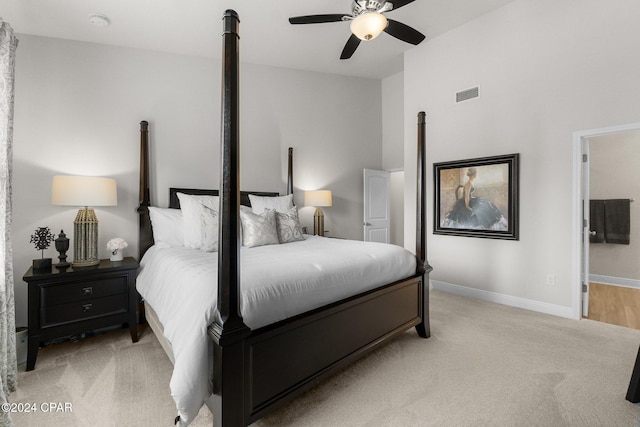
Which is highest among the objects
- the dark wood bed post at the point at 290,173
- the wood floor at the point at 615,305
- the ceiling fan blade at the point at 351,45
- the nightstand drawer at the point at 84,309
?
the ceiling fan blade at the point at 351,45

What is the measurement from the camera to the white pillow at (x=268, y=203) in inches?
146

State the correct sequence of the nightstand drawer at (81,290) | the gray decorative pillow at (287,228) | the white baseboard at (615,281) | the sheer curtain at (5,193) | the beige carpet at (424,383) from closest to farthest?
the beige carpet at (424,383)
the sheer curtain at (5,193)
the nightstand drawer at (81,290)
the gray decorative pillow at (287,228)
the white baseboard at (615,281)

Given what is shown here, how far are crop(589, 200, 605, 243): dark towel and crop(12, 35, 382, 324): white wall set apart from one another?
403 centimetres

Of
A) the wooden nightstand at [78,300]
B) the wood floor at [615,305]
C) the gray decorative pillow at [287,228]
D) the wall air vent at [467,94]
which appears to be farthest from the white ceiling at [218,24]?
the wood floor at [615,305]

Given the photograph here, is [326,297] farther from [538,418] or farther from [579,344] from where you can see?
[579,344]

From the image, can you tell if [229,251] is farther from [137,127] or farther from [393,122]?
[393,122]

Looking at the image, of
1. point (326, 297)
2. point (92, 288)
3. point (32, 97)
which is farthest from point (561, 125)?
point (32, 97)

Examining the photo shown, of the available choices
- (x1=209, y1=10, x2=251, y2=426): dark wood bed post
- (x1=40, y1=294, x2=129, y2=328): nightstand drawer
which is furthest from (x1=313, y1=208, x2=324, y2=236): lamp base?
(x1=209, y1=10, x2=251, y2=426): dark wood bed post

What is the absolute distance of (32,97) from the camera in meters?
2.89

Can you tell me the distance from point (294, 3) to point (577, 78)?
10.1 ft

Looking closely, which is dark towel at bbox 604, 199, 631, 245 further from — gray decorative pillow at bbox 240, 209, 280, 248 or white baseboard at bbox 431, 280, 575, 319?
gray decorative pillow at bbox 240, 209, 280, 248

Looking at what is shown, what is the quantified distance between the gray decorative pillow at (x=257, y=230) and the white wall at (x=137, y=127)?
113 centimetres

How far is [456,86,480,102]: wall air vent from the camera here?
12.8ft

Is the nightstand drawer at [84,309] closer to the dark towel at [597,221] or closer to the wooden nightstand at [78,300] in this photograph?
the wooden nightstand at [78,300]
